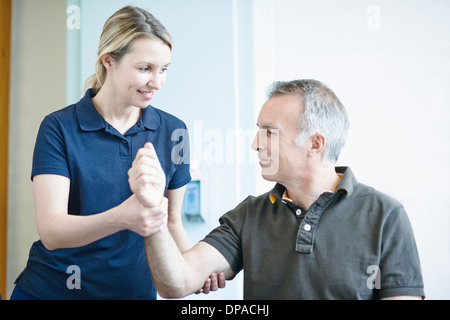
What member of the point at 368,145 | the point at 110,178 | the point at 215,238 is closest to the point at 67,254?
the point at 110,178

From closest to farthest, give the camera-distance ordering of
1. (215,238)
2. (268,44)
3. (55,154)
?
(55,154) → (215,238) → (268,44)

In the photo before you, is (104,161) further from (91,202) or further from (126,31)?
(126,31)

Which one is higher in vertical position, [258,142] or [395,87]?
[395,87]

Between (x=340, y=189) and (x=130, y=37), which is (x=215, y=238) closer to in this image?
(x=340, y=189)

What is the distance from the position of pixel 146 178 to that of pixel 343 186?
550 millimetres

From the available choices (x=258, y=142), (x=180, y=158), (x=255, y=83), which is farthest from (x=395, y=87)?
(x=180, y=158)

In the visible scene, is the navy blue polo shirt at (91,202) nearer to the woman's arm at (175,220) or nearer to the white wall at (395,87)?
the woman's arm at (175,220)

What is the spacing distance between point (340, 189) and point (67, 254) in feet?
2.52

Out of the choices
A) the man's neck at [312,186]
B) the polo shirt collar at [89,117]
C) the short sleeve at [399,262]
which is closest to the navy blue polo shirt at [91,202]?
the polo shirt collar at [89,117]

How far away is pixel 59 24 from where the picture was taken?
2041 millimetres

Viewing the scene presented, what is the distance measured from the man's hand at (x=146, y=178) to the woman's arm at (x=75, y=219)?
0.03 metres

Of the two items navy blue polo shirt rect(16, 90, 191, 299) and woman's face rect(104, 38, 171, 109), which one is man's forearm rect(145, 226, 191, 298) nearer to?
navy blue polo shirt rect(16, 90, 191, 299)

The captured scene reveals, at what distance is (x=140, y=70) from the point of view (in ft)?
4.04

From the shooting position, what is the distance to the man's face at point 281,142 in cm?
128
